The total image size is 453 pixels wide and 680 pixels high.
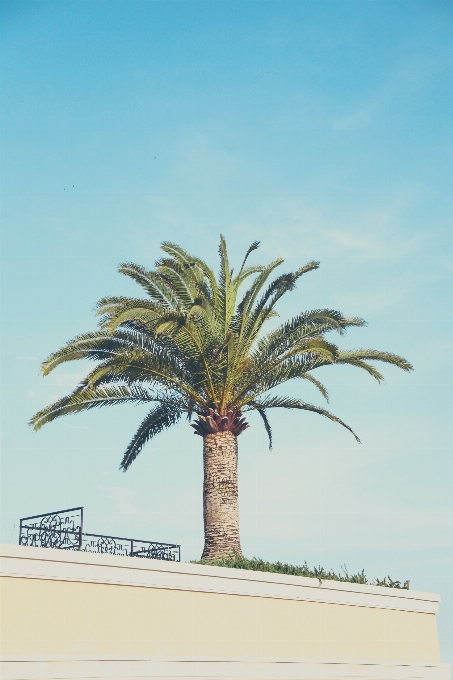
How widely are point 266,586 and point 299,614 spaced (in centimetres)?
147

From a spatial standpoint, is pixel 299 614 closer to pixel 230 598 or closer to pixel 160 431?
pixel 230 598

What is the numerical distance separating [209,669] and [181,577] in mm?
2010

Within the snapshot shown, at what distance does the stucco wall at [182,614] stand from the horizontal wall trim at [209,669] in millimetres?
110

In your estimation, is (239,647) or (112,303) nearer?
(239,647)

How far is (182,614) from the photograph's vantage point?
60.7ft

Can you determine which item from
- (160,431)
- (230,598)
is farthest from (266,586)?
(160,431)

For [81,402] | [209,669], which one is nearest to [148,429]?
[81,402]

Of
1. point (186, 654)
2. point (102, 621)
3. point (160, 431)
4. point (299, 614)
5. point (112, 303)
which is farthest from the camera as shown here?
point (160, 431)

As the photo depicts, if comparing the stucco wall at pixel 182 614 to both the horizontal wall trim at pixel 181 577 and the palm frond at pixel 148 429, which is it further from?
the palm frond at pixel 148 429

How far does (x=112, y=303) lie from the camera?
79.5ft

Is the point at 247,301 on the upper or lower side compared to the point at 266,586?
upper

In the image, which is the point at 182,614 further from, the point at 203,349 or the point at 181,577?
the point at 203,349

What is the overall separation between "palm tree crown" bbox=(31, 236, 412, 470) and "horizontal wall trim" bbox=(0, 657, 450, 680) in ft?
20.8

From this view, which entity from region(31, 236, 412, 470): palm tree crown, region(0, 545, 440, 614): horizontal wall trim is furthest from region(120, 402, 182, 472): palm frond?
region(0, 545, 440, 614): horizontal wall trim
